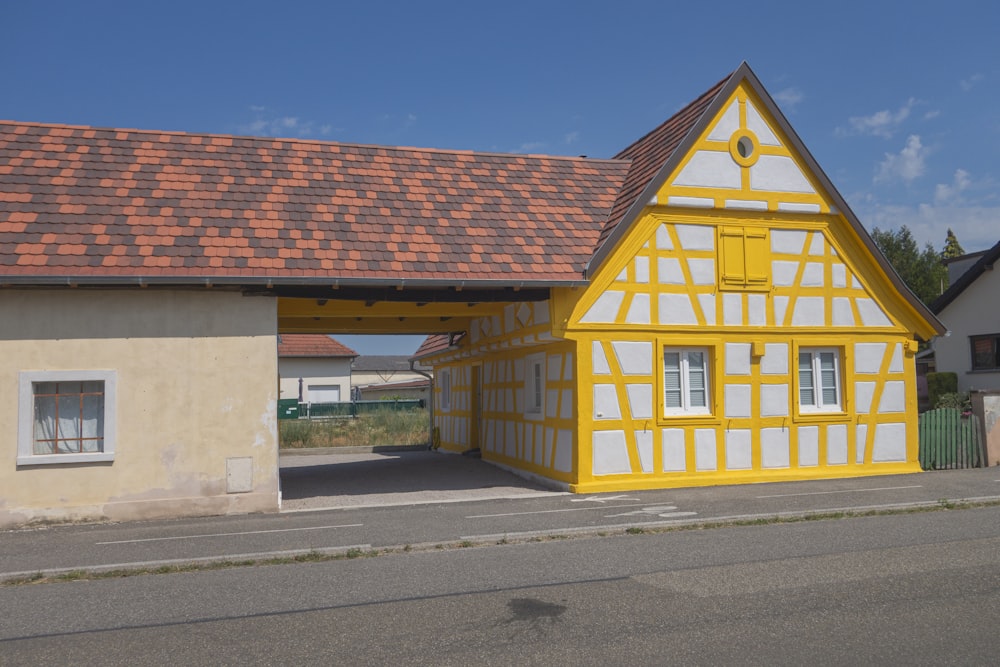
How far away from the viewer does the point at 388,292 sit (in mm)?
14867

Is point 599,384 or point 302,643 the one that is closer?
point 302,643

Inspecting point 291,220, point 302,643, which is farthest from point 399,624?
point 291,220

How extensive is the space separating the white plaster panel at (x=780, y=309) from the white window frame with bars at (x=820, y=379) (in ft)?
2.35

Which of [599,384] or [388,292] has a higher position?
[388,292]

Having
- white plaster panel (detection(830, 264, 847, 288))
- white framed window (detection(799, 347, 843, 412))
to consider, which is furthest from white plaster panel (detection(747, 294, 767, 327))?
white plaster panel (detection(830, 264, 847, 288))

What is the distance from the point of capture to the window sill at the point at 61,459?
1244cm

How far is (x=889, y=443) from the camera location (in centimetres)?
1684

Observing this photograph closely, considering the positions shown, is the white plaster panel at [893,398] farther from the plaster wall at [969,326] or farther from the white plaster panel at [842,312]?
the plaster wall at [969,326]

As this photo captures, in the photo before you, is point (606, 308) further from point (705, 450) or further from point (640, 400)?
point (705, 450)

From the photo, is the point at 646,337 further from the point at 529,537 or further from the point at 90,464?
the point at 90,464

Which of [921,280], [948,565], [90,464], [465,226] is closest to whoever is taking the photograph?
[948,565]

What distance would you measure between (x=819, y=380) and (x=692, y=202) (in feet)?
13.5

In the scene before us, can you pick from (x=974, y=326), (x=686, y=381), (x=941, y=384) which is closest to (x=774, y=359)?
(x=686, y=381)

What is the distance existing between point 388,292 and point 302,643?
9.26 meters
